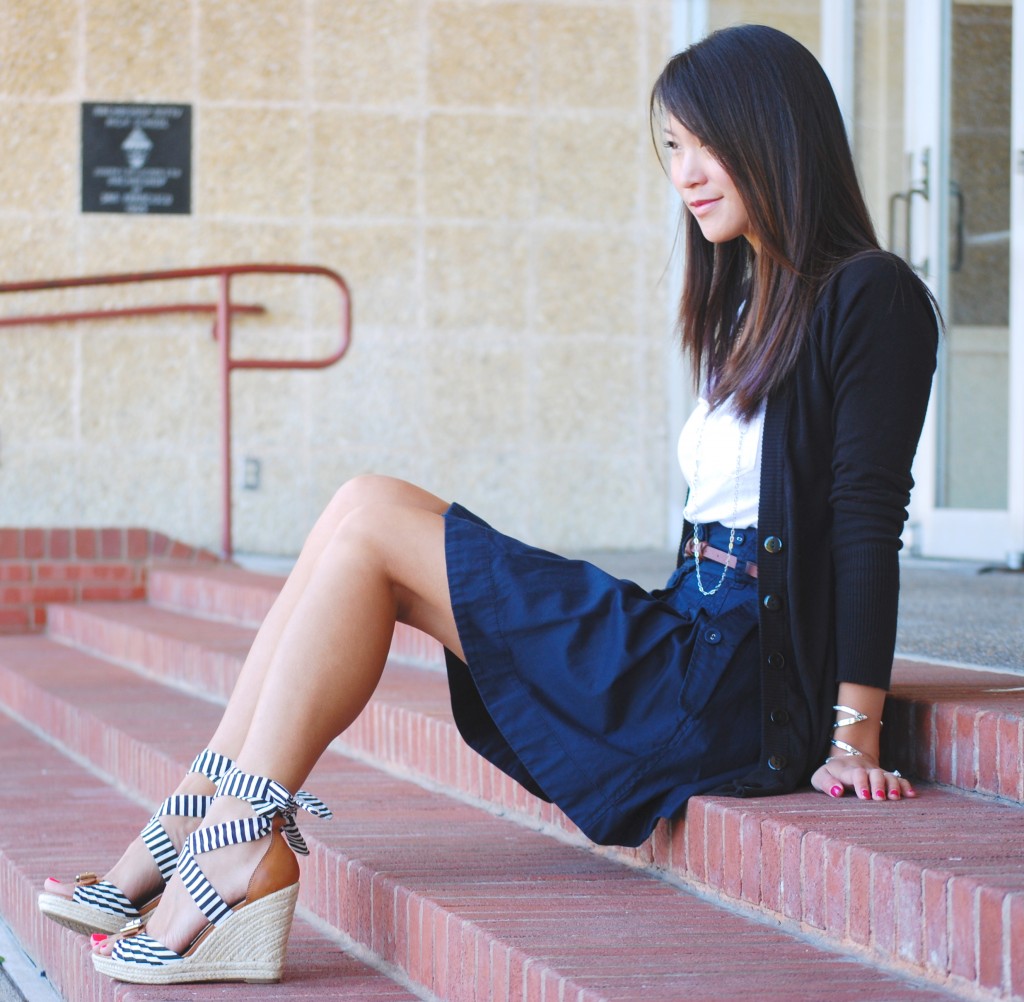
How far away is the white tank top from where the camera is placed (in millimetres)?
1910

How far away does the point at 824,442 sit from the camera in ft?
6.04

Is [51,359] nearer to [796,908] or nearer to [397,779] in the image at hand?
[397,779]

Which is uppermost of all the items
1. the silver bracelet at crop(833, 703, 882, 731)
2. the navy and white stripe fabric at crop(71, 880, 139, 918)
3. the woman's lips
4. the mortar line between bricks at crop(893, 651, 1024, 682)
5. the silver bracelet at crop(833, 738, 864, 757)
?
the woman's lips

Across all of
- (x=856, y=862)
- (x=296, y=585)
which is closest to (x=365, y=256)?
(x=296, y=585)

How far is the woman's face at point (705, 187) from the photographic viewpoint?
190 cm

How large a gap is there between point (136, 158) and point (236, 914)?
178 inches

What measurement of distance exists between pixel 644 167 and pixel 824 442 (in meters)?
4.48

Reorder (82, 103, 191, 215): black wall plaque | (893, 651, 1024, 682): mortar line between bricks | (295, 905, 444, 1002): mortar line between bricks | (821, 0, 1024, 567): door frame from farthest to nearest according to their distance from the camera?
1. (82, 103, 191, 215): black wall plaque
2. (821, 0, 1024, 567): door frame
3. (893, 651, 1024, 682): mortar line between bricks
4. (295, 905, 444, 1002): mortar line between bricks

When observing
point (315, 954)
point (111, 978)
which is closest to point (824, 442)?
point (315, 954)

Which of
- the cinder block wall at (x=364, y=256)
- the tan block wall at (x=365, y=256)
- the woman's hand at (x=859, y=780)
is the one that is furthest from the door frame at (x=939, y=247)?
the woman's hand at (x=859, y=780)

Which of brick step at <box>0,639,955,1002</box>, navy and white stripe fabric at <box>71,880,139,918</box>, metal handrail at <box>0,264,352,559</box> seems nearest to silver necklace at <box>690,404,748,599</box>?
brick step at <box>0,639,955,1002</box>

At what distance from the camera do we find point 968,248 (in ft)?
15.4

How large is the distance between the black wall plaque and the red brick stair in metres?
3.48

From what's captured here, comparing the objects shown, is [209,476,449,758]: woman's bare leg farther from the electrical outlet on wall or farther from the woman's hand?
the electrical outlet on wall
